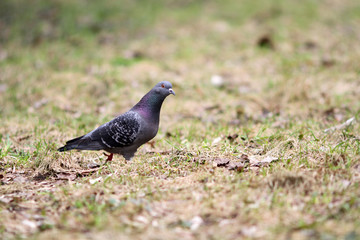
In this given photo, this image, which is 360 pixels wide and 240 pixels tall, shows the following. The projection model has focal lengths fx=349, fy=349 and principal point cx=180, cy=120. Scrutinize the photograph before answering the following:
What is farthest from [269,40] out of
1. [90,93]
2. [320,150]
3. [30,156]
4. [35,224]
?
[35,224]

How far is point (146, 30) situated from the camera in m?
9.98

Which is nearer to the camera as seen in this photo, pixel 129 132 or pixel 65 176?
pixel 65 176

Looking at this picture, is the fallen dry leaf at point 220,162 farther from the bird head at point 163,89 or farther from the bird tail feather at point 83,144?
the bird tail feather at point 83,144

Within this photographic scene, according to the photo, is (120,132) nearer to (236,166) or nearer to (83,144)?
(83,144)

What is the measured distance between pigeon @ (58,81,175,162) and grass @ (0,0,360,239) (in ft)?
0.61

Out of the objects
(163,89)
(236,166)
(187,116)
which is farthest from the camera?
(187,116)

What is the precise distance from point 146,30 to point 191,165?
7.17 m

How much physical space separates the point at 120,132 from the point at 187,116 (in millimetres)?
2247

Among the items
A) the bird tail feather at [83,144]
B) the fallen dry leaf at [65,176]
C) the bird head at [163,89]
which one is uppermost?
the bird head at [163,89]

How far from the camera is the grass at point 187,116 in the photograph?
2.55 meters

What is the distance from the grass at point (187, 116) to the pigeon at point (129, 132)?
0.61 ft

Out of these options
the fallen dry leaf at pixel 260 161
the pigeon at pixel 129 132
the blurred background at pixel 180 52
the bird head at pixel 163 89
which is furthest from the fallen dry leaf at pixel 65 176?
the blurred background at pixel 180 52

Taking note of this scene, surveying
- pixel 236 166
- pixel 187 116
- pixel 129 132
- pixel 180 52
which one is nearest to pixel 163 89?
pixel 129 132

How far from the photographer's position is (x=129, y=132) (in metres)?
3.87
